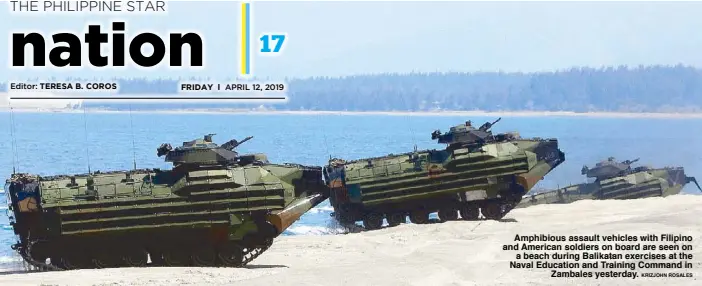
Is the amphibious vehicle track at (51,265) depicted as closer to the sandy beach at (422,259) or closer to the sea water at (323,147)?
the sandy beach at (422,259)

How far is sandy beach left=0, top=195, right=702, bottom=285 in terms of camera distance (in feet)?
89.7

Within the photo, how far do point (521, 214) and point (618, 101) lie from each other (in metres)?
88.2

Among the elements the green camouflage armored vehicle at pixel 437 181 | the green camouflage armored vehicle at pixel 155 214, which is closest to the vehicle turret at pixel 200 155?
the green camouflage armored vehicle at pixel 155 214

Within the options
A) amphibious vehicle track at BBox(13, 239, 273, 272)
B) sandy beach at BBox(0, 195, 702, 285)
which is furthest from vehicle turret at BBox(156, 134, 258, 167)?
sandy beach at BBox(0, 195, 702, 285)

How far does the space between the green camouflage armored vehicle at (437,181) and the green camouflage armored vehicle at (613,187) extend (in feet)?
34.6

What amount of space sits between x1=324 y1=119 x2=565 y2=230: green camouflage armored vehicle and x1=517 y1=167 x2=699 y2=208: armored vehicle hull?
34.8ft

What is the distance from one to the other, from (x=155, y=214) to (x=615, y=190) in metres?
26.8

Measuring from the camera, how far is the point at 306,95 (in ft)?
647

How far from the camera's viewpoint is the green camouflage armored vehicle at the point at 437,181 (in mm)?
41594

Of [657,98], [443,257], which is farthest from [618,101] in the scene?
[443,257]

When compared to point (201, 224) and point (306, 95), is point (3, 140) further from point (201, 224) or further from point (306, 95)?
point (201, 224)

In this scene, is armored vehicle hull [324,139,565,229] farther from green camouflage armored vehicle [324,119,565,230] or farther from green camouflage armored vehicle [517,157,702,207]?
green camouflage armored vehicle [517,157,702,207]

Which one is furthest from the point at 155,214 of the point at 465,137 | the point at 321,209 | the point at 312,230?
the point at 321,209

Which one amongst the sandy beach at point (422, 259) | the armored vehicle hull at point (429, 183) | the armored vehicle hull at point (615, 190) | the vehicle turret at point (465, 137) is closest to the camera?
the sandy beach at point (422, 259)
